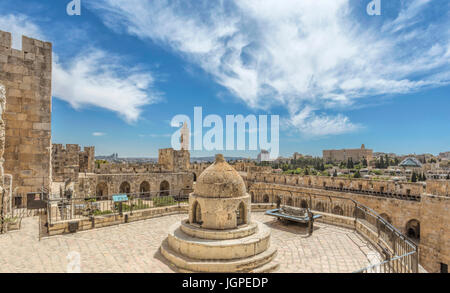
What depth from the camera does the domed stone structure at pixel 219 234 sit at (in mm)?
5105

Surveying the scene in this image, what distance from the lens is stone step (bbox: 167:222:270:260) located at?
16.9 feet

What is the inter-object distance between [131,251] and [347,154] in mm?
139077

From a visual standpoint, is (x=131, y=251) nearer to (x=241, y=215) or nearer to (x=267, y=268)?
(x=241, y=215)

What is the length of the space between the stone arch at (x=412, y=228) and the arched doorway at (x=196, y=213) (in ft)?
70.9

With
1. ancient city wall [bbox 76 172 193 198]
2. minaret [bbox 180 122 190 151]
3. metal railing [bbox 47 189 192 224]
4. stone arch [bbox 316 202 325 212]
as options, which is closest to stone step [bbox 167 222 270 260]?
metal railing [bbox 47 189 192 224]

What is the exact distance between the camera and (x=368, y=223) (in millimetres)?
8148

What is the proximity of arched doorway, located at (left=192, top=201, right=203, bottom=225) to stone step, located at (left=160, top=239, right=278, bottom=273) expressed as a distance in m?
1.00

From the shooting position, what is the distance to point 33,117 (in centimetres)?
939

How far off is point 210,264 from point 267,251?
1.50m

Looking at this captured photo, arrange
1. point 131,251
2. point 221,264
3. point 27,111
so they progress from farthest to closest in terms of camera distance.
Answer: point 27,111
point 131,251
point 221,264

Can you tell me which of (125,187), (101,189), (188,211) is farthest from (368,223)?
(101,189)

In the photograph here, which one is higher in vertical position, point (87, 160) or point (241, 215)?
point (87, 160)

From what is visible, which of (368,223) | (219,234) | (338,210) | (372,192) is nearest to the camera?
(219,234)

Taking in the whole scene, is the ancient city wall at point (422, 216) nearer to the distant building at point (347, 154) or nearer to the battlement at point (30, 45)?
the battlement at point (30, 45)
